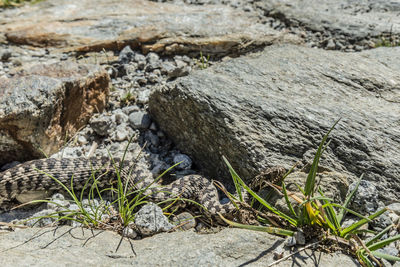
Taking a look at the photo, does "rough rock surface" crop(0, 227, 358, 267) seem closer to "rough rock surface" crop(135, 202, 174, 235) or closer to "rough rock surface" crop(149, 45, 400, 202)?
"rough rock surface" crop(135, 202, 174, 235)

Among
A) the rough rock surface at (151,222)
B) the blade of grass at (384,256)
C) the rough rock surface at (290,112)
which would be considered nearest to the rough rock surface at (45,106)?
the rough rock surface at (290,112)

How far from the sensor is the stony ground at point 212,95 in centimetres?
317

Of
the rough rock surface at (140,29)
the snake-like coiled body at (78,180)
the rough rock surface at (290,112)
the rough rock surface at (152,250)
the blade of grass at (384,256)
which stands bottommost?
the snake-like coiled body at (78,180)

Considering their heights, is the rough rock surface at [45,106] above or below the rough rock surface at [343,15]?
below

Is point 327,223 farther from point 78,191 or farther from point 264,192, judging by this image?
point 78,191

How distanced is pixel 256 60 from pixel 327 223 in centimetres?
283

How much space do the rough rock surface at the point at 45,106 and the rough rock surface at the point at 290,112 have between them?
0.90 metres

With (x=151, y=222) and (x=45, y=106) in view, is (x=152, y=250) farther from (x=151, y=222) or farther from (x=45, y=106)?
(x=45, y=106)

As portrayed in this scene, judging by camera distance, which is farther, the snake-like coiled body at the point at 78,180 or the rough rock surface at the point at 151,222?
the snake-like coiled body at the point at 78,180

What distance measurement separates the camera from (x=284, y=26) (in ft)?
21.1

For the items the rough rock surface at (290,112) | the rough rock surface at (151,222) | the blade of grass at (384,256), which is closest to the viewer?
the blade of grass at (384,256)

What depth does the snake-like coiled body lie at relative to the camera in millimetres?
4383

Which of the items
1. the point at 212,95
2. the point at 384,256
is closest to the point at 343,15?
the point at 212,95

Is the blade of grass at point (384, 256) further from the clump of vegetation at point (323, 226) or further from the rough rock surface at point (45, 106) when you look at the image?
the rough rock surface at point (45, 106)
